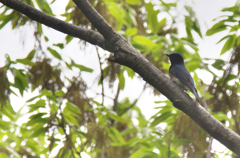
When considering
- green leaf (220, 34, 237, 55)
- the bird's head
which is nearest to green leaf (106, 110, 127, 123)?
the bird's head

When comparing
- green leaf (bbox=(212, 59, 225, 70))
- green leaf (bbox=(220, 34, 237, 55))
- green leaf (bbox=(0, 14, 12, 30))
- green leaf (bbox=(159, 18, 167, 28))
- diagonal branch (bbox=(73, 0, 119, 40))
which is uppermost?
green leaf (bbox=(159, 18, 167, 28))

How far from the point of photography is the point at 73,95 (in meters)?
3.40

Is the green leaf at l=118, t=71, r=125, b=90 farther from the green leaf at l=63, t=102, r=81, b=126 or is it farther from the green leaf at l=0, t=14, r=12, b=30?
the green leaf at l=0, t=14, r=12, b=30

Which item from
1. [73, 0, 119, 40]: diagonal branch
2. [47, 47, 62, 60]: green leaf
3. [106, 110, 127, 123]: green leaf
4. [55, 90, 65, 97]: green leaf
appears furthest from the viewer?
[47, 47, 62, 60]: green leaf

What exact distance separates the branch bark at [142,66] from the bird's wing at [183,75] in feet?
3.40

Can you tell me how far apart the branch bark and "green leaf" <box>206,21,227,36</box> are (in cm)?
180

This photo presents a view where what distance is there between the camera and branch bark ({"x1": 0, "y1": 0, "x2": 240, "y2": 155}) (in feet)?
5.30

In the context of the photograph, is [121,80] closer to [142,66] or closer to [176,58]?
[176,58]

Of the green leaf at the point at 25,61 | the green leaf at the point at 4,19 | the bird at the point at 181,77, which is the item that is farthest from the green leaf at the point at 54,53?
the bird at the point at 181,77

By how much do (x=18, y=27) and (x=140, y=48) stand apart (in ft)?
6.09

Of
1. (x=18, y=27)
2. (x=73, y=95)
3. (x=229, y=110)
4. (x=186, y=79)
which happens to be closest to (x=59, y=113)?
(x=73, y=95)

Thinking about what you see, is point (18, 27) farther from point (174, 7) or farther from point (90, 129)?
point (174, 7)

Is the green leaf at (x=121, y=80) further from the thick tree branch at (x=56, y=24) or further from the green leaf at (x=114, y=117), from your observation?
the thick tree branch at (x=56, y=24)

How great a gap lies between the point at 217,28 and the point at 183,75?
94 centimetres
